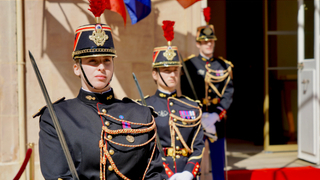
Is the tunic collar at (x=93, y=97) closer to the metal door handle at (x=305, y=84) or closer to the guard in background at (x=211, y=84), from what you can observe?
the guard in background at (x=211, y=84)

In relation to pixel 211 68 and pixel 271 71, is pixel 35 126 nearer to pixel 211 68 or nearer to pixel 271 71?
pixel 211 68

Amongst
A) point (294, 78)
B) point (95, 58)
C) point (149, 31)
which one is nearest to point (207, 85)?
point (149, 31)

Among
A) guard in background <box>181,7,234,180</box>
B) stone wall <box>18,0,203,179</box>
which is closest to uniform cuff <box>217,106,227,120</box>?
guard in background <box>181,7,234,180</box>

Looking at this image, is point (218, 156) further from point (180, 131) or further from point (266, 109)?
point (266, 109)

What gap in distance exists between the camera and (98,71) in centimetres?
180

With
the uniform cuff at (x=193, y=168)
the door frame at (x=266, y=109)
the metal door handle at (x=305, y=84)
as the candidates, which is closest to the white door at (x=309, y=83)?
the metal door handle at (x=305, y=84)

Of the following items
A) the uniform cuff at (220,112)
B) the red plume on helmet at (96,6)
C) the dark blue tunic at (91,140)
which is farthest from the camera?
the uniform cuff at (220,112)

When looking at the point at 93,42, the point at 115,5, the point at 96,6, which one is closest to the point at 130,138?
the point at 93,42

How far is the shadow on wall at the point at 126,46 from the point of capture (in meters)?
4.09

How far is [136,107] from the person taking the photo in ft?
6.58

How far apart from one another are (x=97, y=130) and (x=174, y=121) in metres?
1.18

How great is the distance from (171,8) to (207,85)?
3.81 ft

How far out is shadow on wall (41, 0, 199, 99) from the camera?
4086mm

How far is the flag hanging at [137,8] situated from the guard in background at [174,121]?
2.72ft
